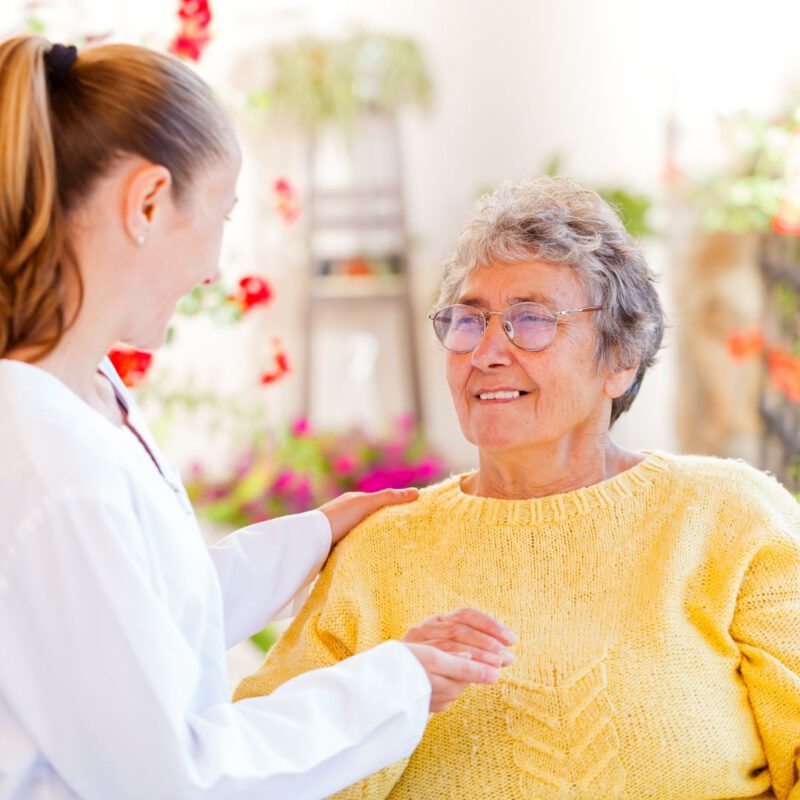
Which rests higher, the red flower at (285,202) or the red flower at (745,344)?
the red flower at (285,202)

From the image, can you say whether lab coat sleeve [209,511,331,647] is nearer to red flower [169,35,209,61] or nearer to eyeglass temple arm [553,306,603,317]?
eyeglass temple arm [553,306,603,317]

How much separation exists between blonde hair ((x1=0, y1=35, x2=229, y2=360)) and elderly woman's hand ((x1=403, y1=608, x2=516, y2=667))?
549mm

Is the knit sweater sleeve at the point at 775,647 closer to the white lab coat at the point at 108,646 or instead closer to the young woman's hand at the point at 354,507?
the young woman's hand at the point at 354,507

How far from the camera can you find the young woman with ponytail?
1059mm

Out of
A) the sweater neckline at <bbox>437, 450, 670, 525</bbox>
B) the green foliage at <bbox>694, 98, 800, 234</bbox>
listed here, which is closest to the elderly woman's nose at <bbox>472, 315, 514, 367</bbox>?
the sweater neckline at <bbox>437, 450, 670, 525</bbox>

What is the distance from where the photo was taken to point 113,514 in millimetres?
1075

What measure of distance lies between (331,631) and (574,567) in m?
0.37

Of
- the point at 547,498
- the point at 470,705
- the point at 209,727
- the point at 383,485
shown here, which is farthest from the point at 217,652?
the point at 383,485

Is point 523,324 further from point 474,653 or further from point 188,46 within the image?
point 188,46

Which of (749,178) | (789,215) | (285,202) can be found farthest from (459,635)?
(749,178)

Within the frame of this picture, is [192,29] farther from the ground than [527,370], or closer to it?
farther from the ground

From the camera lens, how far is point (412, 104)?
263 inches

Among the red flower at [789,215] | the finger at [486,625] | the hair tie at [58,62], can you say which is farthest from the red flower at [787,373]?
the hair tie at [58,62]

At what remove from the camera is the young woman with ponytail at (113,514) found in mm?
1059
